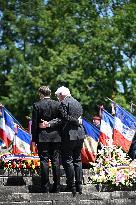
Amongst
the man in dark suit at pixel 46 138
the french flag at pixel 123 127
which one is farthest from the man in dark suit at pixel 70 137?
the french flag at pixel 123 127

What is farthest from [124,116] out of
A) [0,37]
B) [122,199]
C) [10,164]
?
[0,37]

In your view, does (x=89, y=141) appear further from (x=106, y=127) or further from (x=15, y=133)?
(x=15, y=133)

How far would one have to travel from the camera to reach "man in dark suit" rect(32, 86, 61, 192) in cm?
892

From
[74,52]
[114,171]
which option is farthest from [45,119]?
[74,52]

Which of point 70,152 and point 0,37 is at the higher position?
point 0,37

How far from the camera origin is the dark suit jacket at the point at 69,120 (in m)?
8.93

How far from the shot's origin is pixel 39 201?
768cm

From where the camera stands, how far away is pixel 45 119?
9125 millimetres

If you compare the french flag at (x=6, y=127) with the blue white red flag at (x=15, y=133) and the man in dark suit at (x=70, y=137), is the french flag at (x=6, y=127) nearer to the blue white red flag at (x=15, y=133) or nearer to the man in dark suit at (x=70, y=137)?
the blue white red flag at (x=15, y=133)

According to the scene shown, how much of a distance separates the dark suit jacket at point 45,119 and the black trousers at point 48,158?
0.30 feet

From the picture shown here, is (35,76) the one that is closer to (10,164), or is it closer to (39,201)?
(10,164)

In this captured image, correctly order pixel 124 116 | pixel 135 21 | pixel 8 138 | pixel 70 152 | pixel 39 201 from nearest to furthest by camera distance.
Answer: pixel 39 201
pixel 70 152
pixel 124 116
pixel 8 138
pixel 135 21

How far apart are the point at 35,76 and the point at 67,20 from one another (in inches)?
138

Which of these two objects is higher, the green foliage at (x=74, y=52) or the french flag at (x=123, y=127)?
the green foliage at (x=74, y=52)
